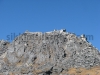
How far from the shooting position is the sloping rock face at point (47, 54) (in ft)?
483

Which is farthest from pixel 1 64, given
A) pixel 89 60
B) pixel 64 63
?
pixel 89 60

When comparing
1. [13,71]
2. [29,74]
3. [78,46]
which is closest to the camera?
[29,74]

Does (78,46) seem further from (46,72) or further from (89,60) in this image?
(46,72)

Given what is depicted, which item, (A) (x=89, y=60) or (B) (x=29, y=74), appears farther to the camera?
(A) (x=89, y=60)

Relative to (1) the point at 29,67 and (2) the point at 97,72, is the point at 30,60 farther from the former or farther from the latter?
(2) the point at 97,72

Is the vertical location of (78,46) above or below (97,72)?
above

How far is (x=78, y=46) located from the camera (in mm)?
160750

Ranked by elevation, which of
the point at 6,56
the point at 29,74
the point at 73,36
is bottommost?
the point at 29,74

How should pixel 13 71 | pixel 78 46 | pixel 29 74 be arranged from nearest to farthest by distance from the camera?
pixel 29 74 → pixel 13 71 → pixel 78 46

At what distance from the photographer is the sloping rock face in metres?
147

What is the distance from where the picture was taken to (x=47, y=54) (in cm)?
15638

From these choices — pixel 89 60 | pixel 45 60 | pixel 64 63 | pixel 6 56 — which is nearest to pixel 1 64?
pixel 6 56

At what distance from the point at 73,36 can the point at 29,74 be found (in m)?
40.0

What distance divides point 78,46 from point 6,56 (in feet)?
132
